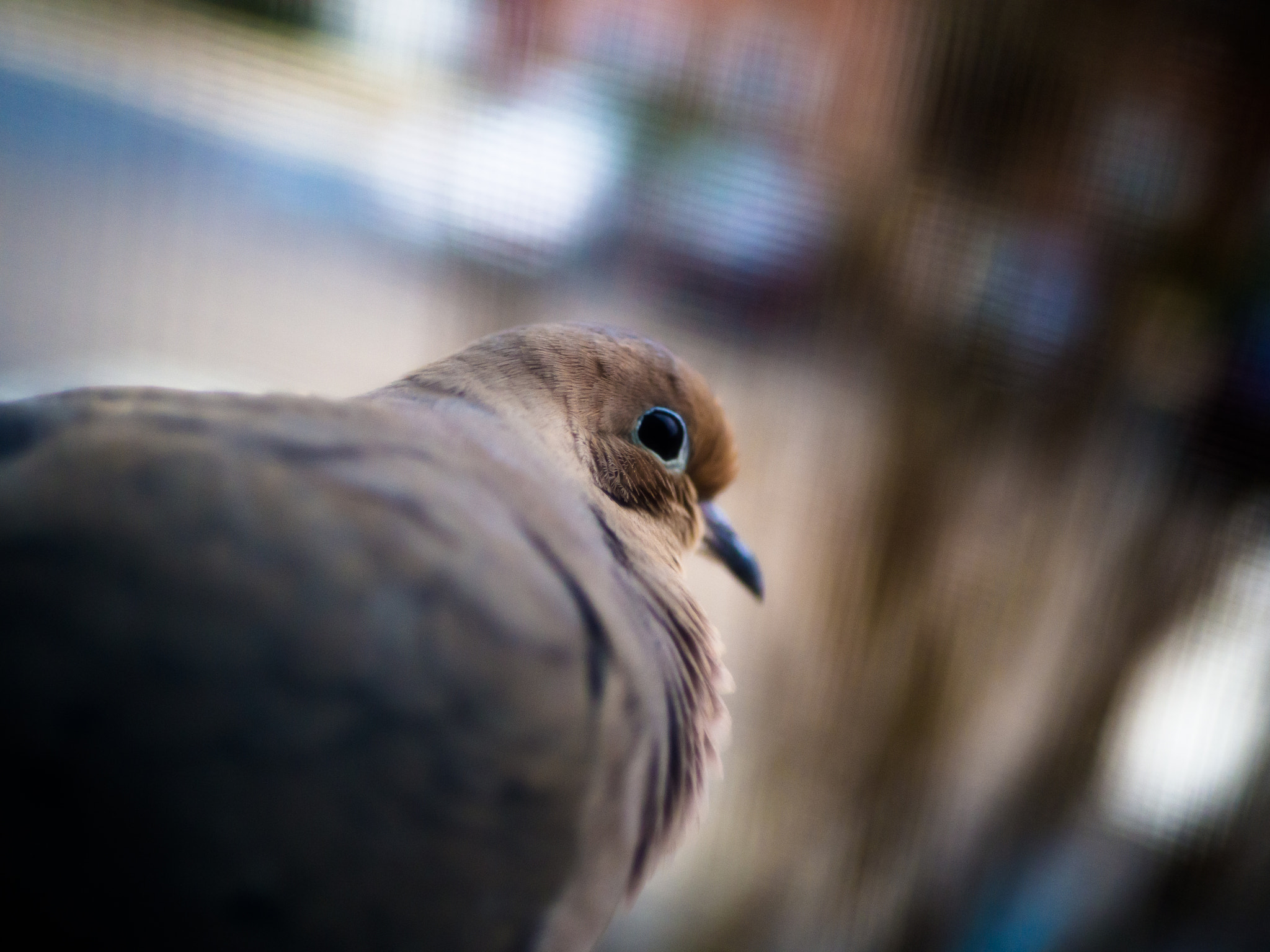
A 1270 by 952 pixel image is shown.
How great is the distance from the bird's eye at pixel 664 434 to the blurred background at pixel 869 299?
22.3 inches

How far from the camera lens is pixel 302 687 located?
0.26m

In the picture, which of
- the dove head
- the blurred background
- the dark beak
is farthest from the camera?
the blurred background

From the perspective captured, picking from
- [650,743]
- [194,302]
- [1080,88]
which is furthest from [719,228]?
[650,743]

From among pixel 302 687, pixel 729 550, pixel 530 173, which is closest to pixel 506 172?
pixel 530 173

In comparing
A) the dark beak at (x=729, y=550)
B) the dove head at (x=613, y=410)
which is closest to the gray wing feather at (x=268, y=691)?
the dove head at (x=613, y=410)

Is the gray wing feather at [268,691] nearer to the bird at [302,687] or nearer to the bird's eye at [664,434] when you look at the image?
the bird at [302,687]

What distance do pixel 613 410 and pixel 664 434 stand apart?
45mm

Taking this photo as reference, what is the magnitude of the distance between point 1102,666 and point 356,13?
1222mm

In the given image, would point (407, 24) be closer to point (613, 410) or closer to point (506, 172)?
point (506, 172)

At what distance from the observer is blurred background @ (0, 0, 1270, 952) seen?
0.98m

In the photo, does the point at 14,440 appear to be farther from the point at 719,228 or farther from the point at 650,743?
the point at 719,228

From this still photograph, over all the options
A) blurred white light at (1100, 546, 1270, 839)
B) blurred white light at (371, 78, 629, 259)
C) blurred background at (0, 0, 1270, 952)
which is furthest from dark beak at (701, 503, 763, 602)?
blurred white light at (1100, 546, 1270, 839)

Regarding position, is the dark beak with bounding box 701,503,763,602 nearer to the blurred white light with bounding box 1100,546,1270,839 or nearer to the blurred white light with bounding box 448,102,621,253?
the blurred white light with bounding box 448,102,621,253

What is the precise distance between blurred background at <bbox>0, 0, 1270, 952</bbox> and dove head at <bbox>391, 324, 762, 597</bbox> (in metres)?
0.56
